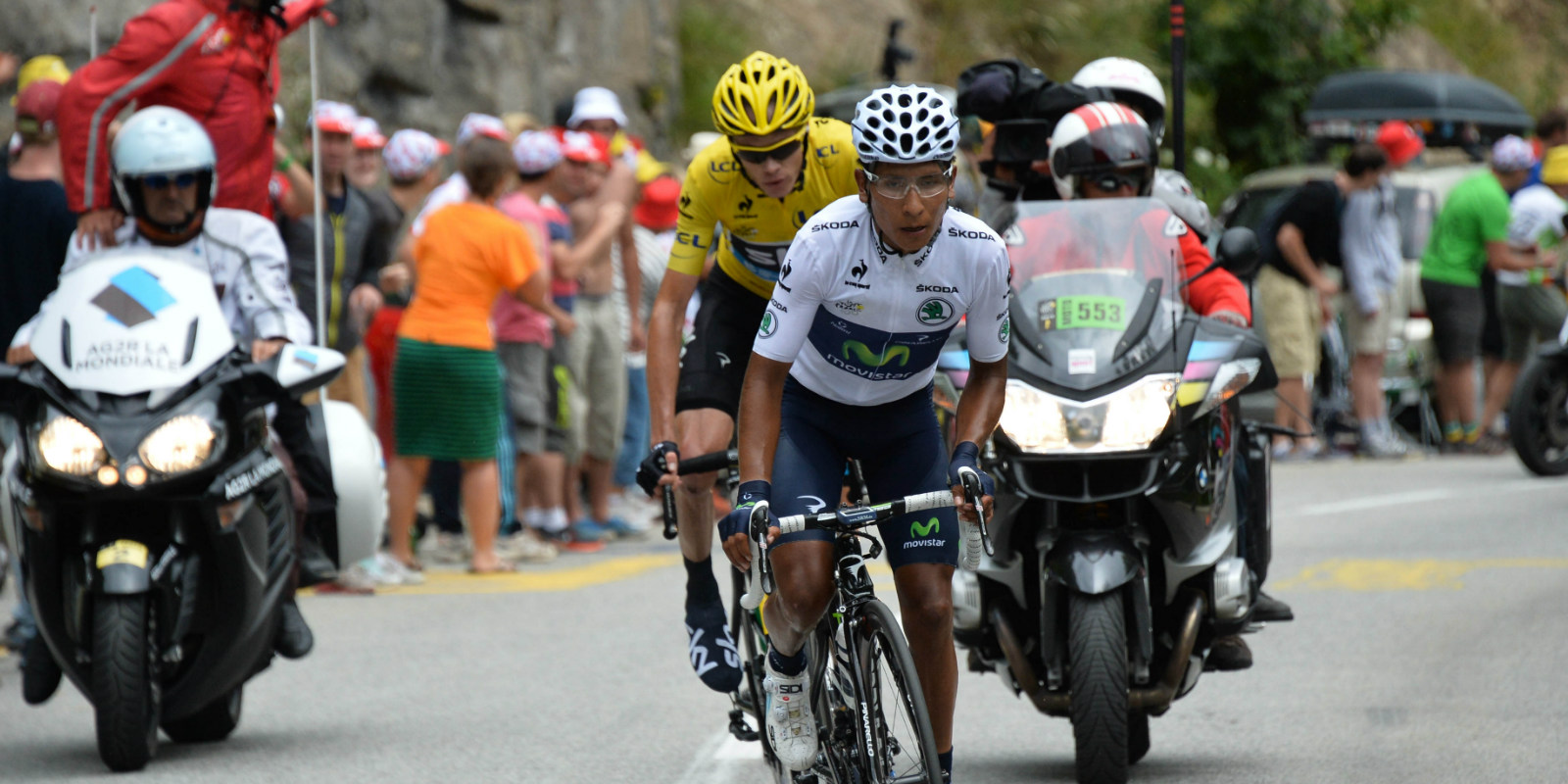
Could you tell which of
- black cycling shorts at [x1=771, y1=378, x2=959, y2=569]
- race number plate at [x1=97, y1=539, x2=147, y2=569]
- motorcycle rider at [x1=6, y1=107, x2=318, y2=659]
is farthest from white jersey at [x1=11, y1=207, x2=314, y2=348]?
black cycling shorts at [x1=771, y1=378, x2=959, y2=569]

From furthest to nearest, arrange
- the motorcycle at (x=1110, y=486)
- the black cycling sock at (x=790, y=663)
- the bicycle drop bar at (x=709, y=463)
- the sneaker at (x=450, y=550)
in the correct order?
the sneaker at (x=450, y=550) < the motorcycle at (x=1110, y=486) < the bicycle drop bar at (x=709, y=463) < the black cycling sock at (x=790, y=663)

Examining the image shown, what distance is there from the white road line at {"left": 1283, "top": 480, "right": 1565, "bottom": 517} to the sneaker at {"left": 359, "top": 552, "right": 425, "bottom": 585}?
563cm

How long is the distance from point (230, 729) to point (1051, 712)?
2.99 meters

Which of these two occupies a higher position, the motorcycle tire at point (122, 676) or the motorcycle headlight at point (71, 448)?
the motorcycle headlight at point (71, 448)

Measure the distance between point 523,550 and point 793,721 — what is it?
7.02m

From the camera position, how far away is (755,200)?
636 centimetres

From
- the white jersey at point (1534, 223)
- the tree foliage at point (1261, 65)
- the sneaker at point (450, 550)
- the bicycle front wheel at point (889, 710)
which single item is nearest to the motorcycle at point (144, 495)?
the bicycle front wheel at point (889, 710)

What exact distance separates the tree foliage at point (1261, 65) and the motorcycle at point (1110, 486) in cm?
2173

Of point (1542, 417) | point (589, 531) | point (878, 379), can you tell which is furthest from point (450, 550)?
point (1542, 417)

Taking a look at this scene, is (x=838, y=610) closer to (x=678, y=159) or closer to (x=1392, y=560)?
(x=1392, y=560)

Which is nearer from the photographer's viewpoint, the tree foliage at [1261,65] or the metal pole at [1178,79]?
the metal pole at [1178,79]

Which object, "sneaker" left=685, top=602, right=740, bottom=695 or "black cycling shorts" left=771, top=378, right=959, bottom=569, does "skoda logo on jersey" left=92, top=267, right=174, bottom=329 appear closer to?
"sneaker" left=685, top=602, right=740, bottom=695

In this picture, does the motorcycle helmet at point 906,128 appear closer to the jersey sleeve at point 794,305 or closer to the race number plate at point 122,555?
the jersey sleeve at point 794,305

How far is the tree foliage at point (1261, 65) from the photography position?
2755cm
